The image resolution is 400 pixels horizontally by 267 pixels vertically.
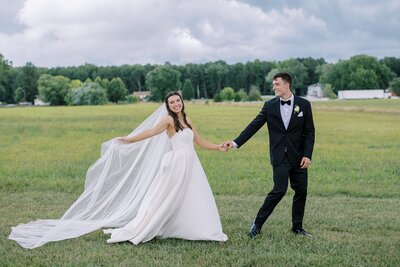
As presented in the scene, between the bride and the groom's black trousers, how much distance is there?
79cm

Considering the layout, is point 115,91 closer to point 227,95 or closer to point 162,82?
point 162,82

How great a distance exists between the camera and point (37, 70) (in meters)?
156

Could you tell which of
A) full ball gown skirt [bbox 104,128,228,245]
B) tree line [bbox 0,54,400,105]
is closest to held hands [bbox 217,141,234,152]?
full ball gown skirt [bbox 104,128,228,245]

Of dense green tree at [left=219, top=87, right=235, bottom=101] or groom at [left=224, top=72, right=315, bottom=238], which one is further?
dense green tree at [left=219, top=87, right=235, bottom=101]

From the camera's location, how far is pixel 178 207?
7.86 m

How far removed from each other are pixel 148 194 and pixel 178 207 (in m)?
0.54

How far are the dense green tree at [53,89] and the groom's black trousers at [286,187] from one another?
454 ft

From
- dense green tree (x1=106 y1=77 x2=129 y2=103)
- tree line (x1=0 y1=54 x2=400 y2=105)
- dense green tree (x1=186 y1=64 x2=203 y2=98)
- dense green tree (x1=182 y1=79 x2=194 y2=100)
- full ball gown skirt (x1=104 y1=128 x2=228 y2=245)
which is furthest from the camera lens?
dense green tree (x1=186 y1=64 x2=203 y2=98)

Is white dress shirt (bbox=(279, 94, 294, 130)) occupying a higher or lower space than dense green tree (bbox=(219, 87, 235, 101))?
higher

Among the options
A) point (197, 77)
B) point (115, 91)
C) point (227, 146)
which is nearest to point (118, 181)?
point (227, 146)

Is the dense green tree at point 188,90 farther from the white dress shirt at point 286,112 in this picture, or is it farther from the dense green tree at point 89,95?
the white dress shirt at point 286,112

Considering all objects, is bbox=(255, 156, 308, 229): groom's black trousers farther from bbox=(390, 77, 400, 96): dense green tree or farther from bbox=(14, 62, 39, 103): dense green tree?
bbox=(14, 62, 39, 103): dense green tree

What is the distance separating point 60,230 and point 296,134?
3822 mm

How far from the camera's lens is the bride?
25.6 ft
